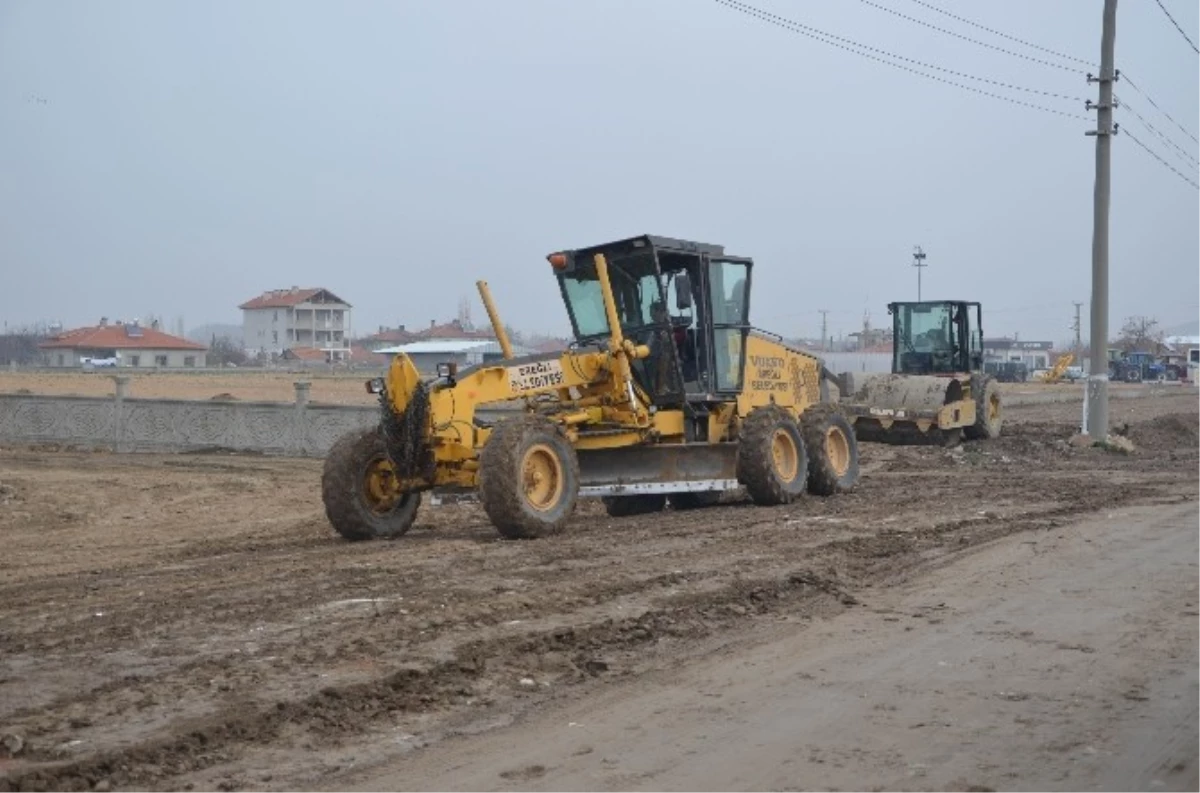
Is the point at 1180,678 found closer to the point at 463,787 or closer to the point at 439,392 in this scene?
the point at 463,787

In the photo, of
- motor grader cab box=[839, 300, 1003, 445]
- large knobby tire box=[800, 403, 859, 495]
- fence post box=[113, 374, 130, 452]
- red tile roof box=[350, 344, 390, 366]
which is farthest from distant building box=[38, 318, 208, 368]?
large knobby tire box=[800, 403, 859, 495]

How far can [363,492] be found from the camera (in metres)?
13.3

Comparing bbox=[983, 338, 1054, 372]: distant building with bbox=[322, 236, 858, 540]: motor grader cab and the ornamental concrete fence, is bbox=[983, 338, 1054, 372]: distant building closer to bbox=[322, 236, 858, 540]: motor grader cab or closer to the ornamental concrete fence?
the ornamental concrete fence

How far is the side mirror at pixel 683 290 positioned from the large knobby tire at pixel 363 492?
148 inches

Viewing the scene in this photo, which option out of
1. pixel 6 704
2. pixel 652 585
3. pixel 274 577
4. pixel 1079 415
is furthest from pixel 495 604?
pixel 1079 415

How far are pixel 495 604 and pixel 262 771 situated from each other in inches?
131

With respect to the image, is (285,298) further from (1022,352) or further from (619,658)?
(619,658)

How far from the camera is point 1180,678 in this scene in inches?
297

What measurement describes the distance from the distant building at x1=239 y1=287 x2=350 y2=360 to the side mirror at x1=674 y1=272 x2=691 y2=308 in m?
126

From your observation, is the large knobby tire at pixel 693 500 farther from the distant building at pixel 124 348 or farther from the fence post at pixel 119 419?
the distant building at pixel 124 348

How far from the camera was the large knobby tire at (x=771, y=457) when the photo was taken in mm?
15711

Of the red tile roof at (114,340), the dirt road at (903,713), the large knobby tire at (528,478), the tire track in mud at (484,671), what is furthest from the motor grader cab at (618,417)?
the red tile roof at (114,340)

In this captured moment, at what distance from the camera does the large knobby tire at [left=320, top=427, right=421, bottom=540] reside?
43.3 feet

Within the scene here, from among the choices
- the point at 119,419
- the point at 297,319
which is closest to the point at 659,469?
the point at 119,419
